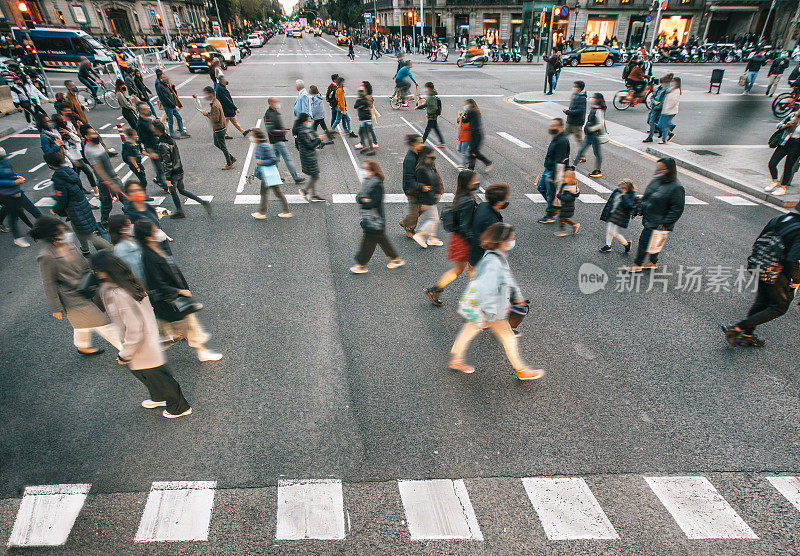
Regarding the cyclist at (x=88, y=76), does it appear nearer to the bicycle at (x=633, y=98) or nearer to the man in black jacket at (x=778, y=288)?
the bicycle at (x=633, y=98)

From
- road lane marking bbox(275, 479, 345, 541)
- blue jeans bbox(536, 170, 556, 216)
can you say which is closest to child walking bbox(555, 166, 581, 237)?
blue jeans bbox(536, 170, 556, 216)

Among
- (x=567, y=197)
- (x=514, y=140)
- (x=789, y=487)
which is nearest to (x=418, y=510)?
(x=789, y=487)

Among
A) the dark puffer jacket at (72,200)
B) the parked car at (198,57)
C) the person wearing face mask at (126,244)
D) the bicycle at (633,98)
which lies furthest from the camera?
the parked car at (198,57)

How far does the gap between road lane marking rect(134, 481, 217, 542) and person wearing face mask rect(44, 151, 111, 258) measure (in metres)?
4.32

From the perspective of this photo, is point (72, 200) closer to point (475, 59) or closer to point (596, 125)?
point (596, 125)

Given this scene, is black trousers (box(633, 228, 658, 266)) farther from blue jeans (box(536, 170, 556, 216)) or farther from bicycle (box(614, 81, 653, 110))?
bicycle (box(614, 81, 653, 110))

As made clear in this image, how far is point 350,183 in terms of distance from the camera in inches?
431

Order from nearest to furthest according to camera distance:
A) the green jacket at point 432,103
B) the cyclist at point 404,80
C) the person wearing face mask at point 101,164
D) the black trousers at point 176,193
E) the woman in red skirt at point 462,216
→ 1. the woman in red skirt at point 462,216
2. the person wearing face mask at point 101,164
3. the black trousers at point 176,193
4. the green jacket at point 432,103
5. the cyclist at point 404,80

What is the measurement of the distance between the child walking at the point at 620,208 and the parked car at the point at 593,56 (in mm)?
33172

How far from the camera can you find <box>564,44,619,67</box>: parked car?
113 feet

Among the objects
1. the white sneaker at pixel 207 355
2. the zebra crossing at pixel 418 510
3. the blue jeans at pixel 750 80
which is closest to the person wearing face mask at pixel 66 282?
the white sneaker at pixel 207 355

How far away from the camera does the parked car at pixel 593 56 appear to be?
34.4 meters

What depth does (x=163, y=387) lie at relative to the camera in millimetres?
4219

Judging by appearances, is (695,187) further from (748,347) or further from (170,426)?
(170,426)
